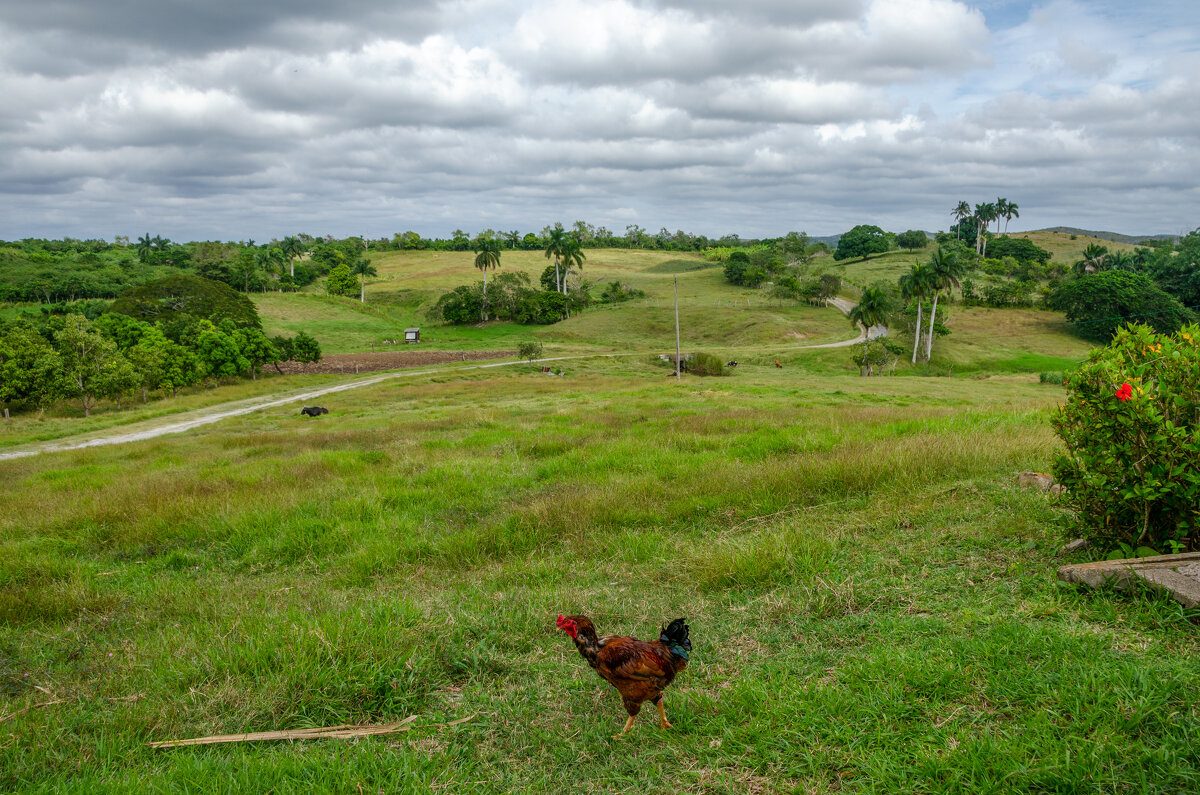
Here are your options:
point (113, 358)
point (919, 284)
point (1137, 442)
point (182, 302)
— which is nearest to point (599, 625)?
point (1137, 442)

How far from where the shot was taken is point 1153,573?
5203 mm

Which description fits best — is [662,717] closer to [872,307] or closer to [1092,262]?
[872,307]

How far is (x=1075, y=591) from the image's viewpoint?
17.8 ft

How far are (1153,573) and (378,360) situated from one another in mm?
68674

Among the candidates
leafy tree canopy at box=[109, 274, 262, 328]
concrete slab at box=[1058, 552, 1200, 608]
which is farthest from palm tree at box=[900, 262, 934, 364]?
leafy tree canopy at box=[109, 274, 262, 328]

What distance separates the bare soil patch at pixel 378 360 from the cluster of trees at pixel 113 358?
3.15 metres

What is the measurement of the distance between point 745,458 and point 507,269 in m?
123

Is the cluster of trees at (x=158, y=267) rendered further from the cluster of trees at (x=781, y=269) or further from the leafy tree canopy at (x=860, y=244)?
the leafy tree canopy at (x=860, y=244)

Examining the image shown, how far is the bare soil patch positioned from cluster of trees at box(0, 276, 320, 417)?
315cm

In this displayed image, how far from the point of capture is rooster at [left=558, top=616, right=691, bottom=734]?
4141mm

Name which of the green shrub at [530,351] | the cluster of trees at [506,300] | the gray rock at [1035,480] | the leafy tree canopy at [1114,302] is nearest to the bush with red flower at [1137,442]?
the gray rock at [1035,480]

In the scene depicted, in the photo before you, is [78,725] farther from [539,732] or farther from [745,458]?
[745,458]

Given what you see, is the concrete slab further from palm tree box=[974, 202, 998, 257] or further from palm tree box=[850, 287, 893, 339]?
palm tree box=[974, 202, 998, 257]

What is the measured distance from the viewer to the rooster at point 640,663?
414cm
